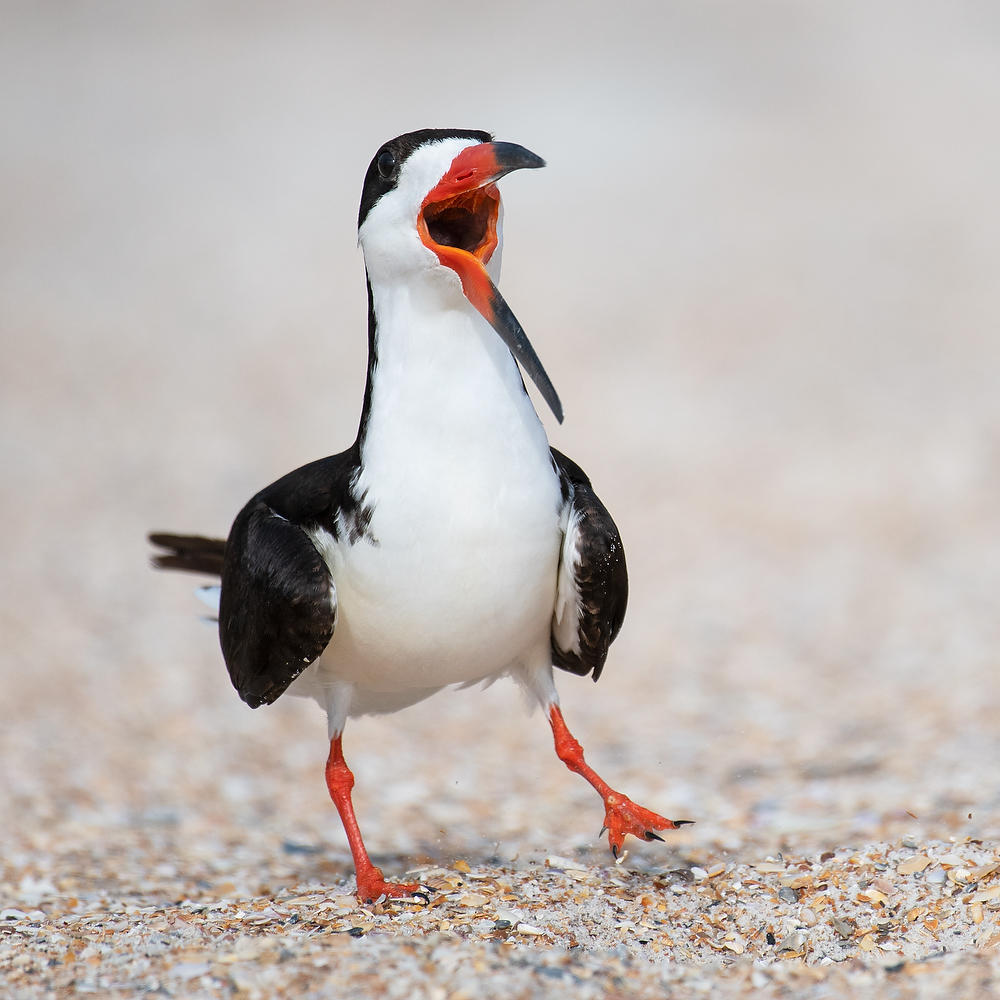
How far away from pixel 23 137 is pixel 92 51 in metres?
5.92

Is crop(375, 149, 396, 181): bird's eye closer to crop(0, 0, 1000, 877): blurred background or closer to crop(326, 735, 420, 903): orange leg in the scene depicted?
crop(326, 735, 420, 903): orange leg

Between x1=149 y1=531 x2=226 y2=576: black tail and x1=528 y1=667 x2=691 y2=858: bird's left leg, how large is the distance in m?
1.62

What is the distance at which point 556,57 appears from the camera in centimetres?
2539

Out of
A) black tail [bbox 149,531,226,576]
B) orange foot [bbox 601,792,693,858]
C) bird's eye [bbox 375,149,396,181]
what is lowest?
orange foot [bbox 601,792,693,858]

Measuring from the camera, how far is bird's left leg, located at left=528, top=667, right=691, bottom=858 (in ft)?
15.2

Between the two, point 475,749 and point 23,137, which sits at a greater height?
point 23,137

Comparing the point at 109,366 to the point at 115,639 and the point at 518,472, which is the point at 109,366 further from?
the point at 518,472

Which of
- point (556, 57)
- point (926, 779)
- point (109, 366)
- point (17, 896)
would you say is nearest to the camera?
point (17, 896)

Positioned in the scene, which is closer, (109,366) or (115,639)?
(115,639)

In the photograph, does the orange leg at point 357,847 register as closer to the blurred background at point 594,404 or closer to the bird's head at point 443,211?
the blurred background at point 594,404

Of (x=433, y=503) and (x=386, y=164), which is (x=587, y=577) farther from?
(x=386, y=164)

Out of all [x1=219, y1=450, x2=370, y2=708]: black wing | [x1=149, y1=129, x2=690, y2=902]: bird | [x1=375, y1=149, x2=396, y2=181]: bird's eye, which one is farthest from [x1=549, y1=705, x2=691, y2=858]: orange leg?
[x1=375, y1=149, x2=396, y2=181]: bird's eye

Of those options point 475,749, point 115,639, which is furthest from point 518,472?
point 115,639

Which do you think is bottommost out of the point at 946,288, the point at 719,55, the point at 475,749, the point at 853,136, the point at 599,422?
the point at 475,749
